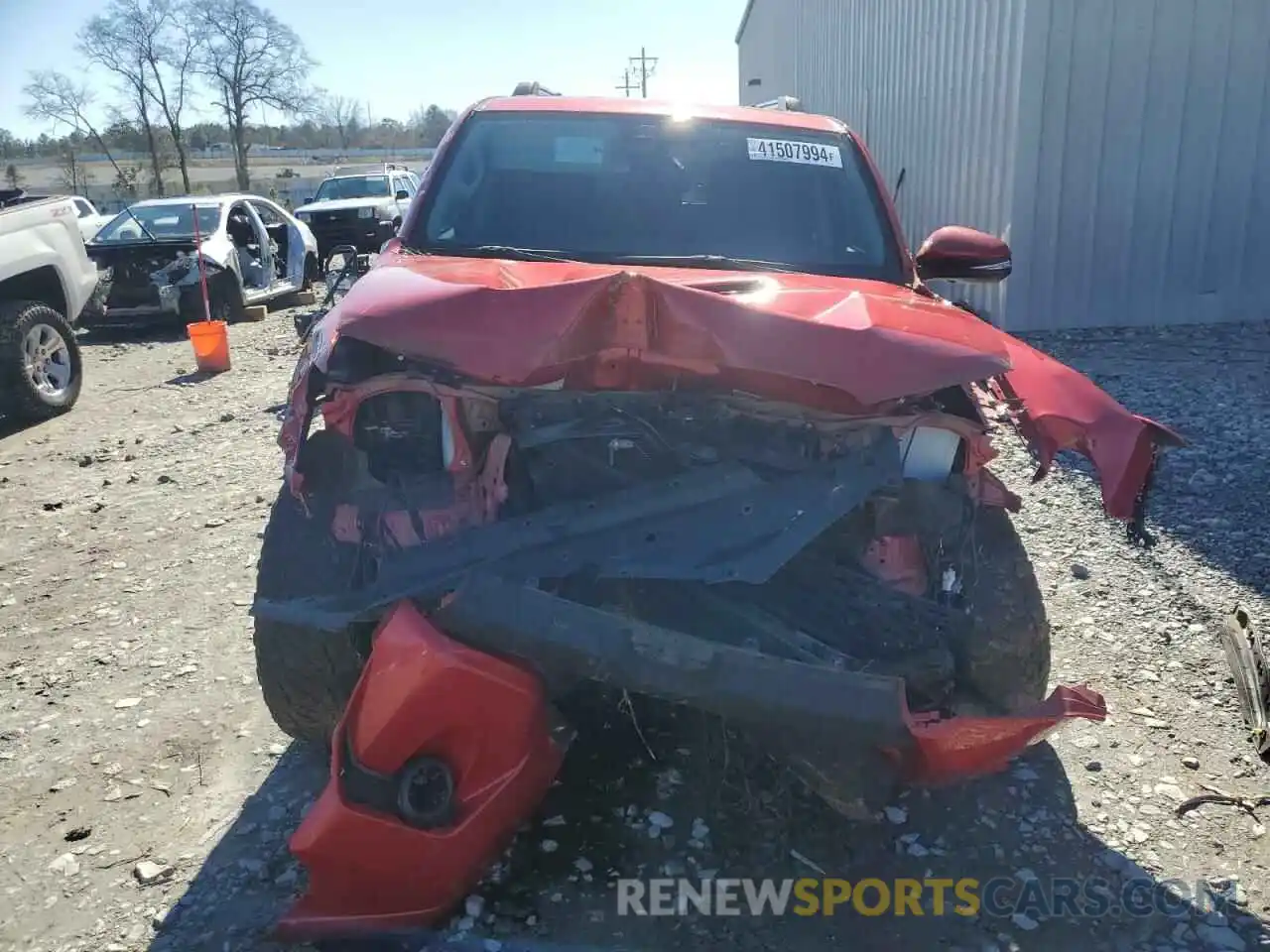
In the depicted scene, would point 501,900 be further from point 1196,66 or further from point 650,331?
point 1196,66

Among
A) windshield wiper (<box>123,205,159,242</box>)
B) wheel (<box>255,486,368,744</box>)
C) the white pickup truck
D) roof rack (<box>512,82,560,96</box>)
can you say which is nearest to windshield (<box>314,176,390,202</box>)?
windshield wiper (<box>123,205,159,242</box>)

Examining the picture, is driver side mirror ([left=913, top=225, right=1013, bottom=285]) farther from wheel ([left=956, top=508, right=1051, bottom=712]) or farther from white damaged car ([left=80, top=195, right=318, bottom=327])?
white damaged car ([left=80, top=195, right=318, bottom=327])

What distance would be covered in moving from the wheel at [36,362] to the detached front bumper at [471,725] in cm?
613

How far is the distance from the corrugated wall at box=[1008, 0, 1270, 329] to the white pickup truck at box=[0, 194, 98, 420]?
7.69m

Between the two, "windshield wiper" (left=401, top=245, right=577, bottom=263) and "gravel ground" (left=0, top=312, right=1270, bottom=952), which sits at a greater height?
"windshield wiper" (left=401, top=245, right=577, bottom=263)

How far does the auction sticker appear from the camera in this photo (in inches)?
147

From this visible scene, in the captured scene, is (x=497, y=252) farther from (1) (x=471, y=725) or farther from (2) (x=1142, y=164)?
(2) (x=1142, y=164)

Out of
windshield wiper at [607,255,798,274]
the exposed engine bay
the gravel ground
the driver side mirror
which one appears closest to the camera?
the exposed engine bay

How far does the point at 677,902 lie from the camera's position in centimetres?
253

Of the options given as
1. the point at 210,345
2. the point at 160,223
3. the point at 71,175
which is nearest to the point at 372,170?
the point at 160,223

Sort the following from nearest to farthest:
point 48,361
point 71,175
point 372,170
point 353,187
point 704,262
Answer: point 704,262
point 48,361
point 353,187
point 372,170
point 71,175

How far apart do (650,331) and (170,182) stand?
4651cm

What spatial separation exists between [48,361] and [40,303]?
16.7 inches

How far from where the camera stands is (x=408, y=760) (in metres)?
2.23
